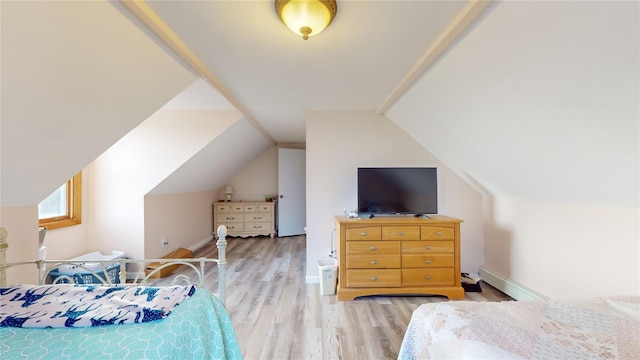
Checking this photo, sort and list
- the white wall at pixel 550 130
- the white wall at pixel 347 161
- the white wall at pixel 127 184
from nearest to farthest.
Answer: the white wall at pixel 550 130 < the white wall at pixel 347 161 < the white wall at pixel 127 184

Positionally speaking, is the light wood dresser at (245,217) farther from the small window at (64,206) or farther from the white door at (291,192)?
the small window at (64,206)

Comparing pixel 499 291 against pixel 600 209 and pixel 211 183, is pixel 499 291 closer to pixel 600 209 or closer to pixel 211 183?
pixel 600 209

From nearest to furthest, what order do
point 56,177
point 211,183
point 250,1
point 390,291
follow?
point 250,1 < point 56,177 < point 390,291 < point 211,183

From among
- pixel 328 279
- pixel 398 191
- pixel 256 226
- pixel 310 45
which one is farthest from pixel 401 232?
pixel 256 226

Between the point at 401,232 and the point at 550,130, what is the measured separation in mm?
1558

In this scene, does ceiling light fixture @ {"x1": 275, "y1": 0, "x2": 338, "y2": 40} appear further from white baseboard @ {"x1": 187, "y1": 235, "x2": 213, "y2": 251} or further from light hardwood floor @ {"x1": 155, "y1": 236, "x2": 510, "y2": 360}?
white baseboard @ {"x1": 187, "y1": 235, "x2": 213, "y2": 251}

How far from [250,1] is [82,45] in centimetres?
90

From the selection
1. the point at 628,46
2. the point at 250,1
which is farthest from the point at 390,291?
the point at 250,1

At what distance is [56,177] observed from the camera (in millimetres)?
1968

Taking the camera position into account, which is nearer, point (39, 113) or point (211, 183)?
point (39, 113)

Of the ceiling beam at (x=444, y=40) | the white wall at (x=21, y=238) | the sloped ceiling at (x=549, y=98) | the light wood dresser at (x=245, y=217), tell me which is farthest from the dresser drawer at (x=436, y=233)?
the light wood dresser at (x=245, y=217)

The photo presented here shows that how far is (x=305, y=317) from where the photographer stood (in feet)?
8.19

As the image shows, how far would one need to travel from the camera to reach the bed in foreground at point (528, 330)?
95 centimetres

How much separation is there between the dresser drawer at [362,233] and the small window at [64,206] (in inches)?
127
